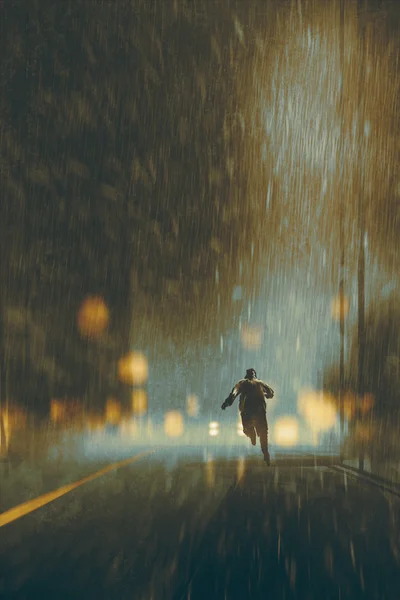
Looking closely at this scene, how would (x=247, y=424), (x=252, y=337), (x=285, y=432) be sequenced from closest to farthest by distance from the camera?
(x=247, y=424) < (x=285, y=432) < (x=252, y=337)

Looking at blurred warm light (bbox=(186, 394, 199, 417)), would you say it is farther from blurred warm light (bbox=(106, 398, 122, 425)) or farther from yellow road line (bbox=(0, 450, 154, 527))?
yellow road line (bbox=(0, 450, 154, 527))

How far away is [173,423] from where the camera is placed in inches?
2426

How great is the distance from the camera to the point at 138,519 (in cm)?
1102

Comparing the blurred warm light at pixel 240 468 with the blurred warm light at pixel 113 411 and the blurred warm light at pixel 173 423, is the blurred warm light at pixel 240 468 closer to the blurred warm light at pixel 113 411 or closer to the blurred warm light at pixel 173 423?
the blurred warm light at pixel 113 411

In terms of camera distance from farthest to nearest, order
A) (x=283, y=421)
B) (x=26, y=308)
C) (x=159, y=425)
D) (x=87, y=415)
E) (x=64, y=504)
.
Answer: (x=159, y=425) < (x=283, y=421) < (x=87, y=415) < (x=26, y=308) < (x=64, y=504)

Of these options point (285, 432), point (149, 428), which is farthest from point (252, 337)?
point (285, 432)

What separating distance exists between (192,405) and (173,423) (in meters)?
7.65

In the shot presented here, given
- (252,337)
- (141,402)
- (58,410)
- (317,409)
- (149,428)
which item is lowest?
(58,410)

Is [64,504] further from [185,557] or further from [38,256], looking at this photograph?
[38,256]

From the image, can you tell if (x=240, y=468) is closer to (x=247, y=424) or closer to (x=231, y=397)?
(x=247, y=424)

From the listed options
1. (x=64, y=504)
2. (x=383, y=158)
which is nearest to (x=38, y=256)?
(x=383, y=158)

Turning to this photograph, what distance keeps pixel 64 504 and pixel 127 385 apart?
31897 mm

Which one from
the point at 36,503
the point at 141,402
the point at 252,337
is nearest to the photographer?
the point at 36,503

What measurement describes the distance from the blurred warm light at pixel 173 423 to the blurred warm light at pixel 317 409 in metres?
7.55
